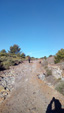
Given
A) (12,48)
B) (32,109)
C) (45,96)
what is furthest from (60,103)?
(12,48)

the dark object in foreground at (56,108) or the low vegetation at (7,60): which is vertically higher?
the low vegetation at (7,60)

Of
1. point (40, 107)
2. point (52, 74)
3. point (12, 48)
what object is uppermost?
point (12, 48)

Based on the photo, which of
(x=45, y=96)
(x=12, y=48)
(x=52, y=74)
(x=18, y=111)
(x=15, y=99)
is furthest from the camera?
(x=12, y=48)

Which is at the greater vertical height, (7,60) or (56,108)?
(7,60)

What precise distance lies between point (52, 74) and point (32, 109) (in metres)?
6.21

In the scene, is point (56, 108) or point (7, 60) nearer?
point (56, 108)

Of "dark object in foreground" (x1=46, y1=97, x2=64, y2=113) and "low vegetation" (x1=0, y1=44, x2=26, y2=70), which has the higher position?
"low vegetation" (x1=0, y1=44, x2=26, y2=70)

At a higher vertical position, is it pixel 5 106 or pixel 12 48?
pixel 12 48

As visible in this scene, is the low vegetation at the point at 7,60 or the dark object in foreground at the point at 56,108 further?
the low vegetation at the point at 7,60

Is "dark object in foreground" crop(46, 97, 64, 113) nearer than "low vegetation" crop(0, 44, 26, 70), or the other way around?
"dark object in foreground" crop(46, 97, 64, 113)

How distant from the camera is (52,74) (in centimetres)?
1066

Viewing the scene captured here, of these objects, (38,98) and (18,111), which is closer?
(18,111)

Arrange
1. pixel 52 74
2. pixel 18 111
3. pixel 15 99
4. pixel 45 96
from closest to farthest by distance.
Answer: pixel 18 111, pixel 15 99, pixel 45 96, pixel 52 74

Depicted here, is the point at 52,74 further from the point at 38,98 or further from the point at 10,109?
the point at 10,109
